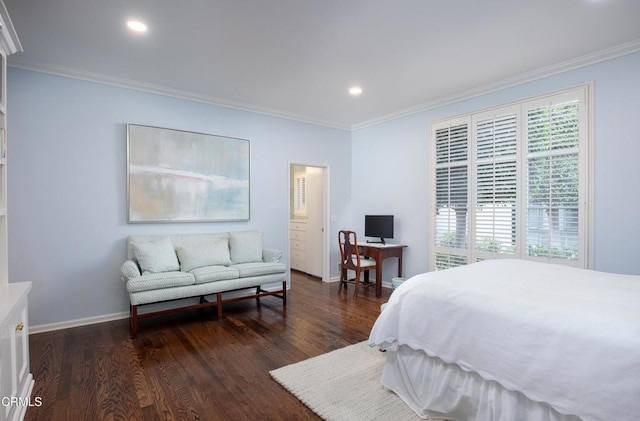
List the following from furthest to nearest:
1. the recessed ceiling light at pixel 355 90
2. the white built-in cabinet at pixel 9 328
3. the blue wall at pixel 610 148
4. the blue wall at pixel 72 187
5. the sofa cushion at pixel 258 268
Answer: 1. the recessed ceiling light at pixel 355 90
2. the sofa cushion at pixel 258 268
3. the blue wall at pixel 72 187
4. the blue wall at pixel 610 148
5. the white built-in cabinet at pixel 9 328

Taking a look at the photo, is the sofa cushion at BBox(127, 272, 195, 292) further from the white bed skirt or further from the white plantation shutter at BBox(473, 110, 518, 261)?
the white plantation shutter at BBox(473, 110, 518, 261)

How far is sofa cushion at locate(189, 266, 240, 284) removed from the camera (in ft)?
11.7

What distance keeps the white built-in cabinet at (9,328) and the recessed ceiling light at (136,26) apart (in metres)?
0.74

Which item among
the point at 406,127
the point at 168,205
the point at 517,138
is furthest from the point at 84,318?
the point at 517,138

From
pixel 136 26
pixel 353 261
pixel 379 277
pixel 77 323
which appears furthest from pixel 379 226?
pixel 77 323

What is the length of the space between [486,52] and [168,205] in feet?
12.5

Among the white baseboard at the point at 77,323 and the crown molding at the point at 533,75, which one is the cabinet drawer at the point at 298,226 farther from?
the white baseboard at the point at 77,323

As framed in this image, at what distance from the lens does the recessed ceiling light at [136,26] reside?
8.47ft

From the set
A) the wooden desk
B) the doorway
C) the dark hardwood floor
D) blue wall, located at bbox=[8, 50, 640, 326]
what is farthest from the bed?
the doorway

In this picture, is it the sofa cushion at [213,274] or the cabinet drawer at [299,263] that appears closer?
the sofa cushion at [213,274]

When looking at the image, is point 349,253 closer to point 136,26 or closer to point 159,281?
point 159,281

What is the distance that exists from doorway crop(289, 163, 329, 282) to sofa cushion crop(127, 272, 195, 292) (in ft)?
7.86

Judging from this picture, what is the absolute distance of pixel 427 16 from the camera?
250 cm

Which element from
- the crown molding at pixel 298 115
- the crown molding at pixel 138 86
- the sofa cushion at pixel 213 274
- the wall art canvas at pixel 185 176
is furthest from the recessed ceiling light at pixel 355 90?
the sofa cushion at pixel 213 274
